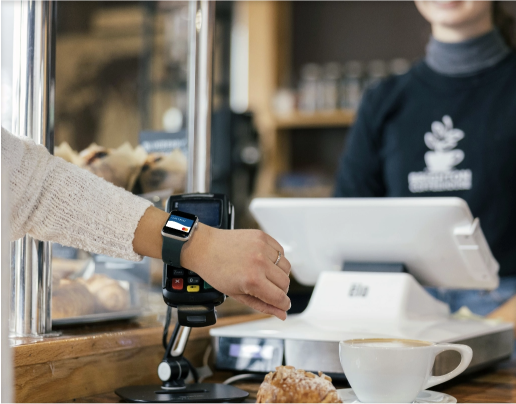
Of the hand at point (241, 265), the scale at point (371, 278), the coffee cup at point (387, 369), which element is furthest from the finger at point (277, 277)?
the scale at point (371, 278)

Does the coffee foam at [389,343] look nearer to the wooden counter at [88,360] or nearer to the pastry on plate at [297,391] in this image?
the pastry on plate at [297,391]

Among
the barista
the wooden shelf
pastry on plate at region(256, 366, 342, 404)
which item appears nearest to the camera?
pastry on plate at region(256, 366, 342, 404)

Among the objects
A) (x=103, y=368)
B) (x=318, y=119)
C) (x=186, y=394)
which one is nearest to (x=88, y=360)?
(x=103, y=368)

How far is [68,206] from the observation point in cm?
83

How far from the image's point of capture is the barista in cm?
183

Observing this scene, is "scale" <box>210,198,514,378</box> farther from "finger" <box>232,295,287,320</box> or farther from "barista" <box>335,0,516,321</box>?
"barista" <box>335,0,516,321</box>

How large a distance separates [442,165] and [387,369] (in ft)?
3.85

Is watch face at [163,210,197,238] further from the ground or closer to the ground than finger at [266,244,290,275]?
further from the ground

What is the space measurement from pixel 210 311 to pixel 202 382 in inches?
8.9

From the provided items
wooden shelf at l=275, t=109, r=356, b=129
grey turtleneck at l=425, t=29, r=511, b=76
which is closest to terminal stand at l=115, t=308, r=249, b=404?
grey turtleneck at l=425, t=29, r=511, b=76

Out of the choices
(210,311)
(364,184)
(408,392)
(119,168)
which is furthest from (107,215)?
(364,184)

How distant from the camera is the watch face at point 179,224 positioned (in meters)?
0.84

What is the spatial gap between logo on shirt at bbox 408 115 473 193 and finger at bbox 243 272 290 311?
1161 millimetres

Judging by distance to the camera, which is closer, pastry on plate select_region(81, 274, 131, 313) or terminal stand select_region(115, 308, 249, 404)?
terminal stand select_region(115, 308, 249, 404)
